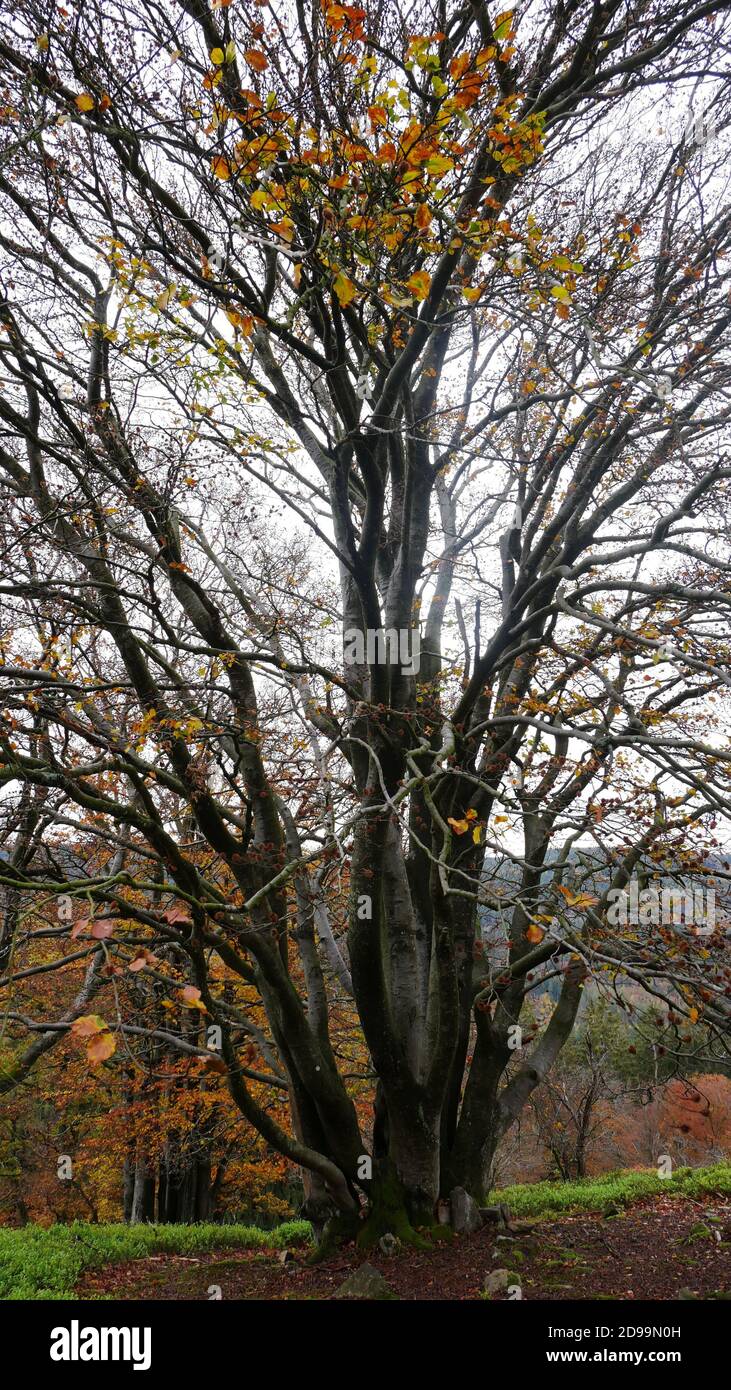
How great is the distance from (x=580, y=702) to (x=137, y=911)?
3.51m

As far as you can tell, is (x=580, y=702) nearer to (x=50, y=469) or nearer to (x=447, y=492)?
(x=447, y=492)

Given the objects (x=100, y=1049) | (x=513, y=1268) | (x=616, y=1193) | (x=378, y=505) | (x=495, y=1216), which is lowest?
(x=616, y=1193)

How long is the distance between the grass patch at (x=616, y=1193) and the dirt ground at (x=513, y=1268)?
2.24 metres

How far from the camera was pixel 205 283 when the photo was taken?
4656 millimetres

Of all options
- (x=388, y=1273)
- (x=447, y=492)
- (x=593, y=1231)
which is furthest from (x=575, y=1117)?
(x=447, y=492)

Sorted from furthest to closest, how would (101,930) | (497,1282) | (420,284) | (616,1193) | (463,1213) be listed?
(616,1193) → (463,1213) → (497,1282) → (420,284) → (101,930)

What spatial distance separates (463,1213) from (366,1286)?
5.18ft

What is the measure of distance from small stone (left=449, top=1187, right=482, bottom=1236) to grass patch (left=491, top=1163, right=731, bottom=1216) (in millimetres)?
3971

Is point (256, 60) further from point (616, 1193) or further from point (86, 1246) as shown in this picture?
point (616, 1193)

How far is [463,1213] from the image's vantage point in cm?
681

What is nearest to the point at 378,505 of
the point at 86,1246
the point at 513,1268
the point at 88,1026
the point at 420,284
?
the point at 420,284

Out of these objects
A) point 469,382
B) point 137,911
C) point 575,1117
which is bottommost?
point 575,1117
